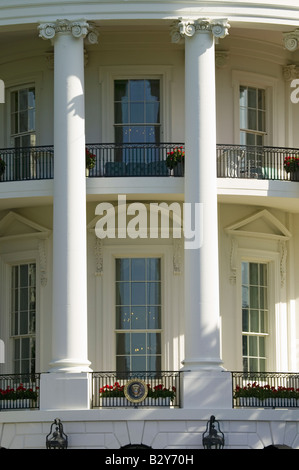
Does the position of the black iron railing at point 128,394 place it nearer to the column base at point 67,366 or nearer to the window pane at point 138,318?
the column base at point 67,366

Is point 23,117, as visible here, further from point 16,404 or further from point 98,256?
point 16,404

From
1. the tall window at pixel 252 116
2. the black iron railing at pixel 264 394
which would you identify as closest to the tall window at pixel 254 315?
the black iron railing at pixel 264 394

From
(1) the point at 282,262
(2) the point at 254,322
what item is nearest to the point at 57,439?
(2) the point at 254,322

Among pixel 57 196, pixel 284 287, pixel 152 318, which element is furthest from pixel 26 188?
pixel 284 287

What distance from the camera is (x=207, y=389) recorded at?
105 feet

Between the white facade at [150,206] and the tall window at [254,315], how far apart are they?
0.06 meters

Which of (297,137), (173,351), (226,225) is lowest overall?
(173,351)

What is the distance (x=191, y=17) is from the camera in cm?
3325

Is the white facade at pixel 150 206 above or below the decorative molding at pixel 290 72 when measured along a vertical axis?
below

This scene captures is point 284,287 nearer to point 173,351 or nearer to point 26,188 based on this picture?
point 173,351

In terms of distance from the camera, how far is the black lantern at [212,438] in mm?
31172

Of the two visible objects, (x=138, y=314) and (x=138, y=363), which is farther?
(x=138, y=314)

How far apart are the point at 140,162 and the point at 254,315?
478 cm

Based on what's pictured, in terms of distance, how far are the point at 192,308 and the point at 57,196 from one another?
3.89 meters
